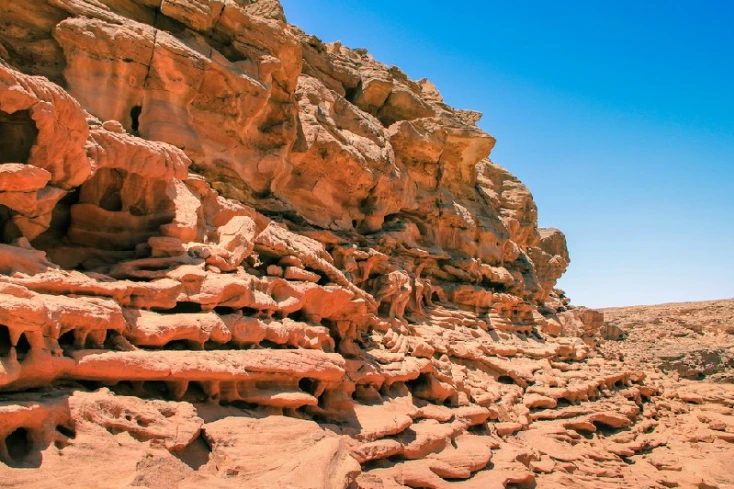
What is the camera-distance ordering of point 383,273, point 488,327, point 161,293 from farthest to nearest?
point 488,327 < point 383,273 < point 161,293

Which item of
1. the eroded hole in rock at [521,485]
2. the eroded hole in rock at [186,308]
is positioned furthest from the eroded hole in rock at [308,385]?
the eroded hole in rock at [521,485]

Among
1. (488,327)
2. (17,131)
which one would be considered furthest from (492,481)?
(488,327)

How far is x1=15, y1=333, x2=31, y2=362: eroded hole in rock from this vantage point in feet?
17.9

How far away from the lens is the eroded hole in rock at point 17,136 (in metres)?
7.02

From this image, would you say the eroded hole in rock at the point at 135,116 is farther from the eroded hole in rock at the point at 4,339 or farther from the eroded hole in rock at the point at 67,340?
the eroded hole in rock at the point at 4,339

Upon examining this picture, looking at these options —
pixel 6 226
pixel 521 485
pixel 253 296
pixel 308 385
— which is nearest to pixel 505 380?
pixel 521 485

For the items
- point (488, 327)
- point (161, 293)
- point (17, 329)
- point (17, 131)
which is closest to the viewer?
point (17, 329)

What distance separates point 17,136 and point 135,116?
5934 mm

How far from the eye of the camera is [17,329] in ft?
17.3

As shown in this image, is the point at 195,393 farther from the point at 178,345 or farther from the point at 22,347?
the point at 22,347

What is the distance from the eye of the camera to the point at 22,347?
5.60 metres

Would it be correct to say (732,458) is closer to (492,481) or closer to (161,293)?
(492,481)

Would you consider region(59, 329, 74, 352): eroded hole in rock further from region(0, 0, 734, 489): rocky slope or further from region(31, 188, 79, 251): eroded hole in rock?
region(31, 188, 79, 251): eroded hole in rock

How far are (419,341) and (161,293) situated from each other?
28.9ft
